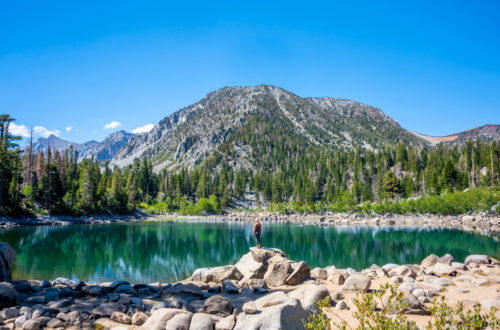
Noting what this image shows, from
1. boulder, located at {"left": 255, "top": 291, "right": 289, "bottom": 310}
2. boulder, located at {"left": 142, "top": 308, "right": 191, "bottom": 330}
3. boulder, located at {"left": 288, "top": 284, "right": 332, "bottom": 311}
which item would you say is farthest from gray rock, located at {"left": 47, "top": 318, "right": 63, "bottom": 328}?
boulder, located at {"left": 288, "top": 284, "right": 332, "bottom": 311}

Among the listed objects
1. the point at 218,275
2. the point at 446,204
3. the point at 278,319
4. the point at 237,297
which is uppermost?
the point at 278,319

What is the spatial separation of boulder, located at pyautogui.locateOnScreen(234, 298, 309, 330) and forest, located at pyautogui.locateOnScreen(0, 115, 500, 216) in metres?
66.8

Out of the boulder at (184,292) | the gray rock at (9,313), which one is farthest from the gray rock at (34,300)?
the boulder at (184,292)

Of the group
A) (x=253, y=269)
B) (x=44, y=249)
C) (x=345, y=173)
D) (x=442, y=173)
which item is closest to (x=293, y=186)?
(x=345, y=173)

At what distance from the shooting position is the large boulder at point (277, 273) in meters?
14.5

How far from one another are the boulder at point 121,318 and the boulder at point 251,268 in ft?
26.1

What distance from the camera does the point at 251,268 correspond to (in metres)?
15.9

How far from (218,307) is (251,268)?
723 cm

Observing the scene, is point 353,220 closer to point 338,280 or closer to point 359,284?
point 338,280

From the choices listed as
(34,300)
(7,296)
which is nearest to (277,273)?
(34,300)

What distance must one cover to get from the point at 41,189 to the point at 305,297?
74.6m

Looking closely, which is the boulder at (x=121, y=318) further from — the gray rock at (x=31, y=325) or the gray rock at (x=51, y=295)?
the gray rock at (x=51, y=295)

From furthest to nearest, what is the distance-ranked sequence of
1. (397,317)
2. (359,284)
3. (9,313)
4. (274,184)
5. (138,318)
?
1. (274,184)
2. (359,284)
3. (9,313)
4. (138,318)
5. (397,317)

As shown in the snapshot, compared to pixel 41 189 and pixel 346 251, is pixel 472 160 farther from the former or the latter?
pixel 41 189
